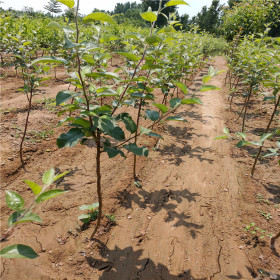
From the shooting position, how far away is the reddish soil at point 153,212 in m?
2.19

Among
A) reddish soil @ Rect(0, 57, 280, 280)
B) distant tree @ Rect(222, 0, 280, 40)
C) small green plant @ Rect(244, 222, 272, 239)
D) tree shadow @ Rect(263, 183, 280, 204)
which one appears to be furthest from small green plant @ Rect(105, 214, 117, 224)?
distant tree @ Rect(222, 0, 280, 40)

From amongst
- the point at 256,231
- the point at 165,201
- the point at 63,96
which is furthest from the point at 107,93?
the point at 256,231

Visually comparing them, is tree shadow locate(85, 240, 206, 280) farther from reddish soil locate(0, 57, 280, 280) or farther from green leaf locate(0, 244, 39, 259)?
green leaf locate(0, 244, 39, 259)

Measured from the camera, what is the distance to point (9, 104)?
5578mm

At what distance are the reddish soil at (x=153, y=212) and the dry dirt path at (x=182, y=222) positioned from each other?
0.04 ft

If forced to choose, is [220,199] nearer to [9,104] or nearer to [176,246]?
[176,246]

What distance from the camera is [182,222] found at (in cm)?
275

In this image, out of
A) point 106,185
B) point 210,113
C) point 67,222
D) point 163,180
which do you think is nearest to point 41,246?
point 67,222

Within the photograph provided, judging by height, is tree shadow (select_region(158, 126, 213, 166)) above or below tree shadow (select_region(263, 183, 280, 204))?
above

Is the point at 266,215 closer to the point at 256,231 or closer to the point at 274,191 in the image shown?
the point at 256,231

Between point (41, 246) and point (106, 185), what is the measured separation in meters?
1.25

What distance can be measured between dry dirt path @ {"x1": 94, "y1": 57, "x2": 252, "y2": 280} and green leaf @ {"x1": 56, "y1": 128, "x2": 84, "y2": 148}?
152cm

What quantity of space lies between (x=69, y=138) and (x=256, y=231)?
266cm

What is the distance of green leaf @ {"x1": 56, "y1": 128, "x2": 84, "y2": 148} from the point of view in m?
1.39
